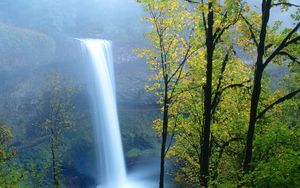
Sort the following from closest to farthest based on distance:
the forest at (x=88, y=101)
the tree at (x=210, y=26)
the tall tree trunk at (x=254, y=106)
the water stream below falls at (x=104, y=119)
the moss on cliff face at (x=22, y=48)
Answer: the tall tree trunk at (x=254, y=106), the tree at (x=210, y=26), the forest at (x=88, y=101), the moss on cliff face at (x=22, y=48), the water stream below falls at (x=104, y=119)

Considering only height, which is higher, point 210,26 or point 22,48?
point 22,48

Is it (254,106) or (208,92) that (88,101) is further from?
(254,106)

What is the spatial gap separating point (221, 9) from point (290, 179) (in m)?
7.02

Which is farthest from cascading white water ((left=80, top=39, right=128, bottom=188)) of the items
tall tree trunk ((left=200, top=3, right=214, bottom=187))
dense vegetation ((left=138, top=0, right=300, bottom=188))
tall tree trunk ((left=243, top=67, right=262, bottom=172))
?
tall tree trunk ((left=243, top=67, right=262, bottom=172))

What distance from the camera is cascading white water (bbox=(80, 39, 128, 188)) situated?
160 ft

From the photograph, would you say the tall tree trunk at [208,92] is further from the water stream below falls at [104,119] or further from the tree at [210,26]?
the water stream below falls at [104,119]

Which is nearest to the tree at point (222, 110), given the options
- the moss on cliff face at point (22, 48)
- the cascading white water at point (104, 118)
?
the cascading white water at point (104, 118)

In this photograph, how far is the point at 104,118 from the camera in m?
49.7

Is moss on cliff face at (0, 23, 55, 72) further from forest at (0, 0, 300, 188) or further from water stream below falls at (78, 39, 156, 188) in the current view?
water stream below falls at (78, 39, 156, 188)

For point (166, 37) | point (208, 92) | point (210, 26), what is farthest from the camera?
point (166, 37)

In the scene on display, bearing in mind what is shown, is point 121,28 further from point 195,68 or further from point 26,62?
point 195,68

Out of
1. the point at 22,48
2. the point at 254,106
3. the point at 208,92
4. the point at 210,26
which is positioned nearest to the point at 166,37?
the point at 210,26

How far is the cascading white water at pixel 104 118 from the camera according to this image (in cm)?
4869

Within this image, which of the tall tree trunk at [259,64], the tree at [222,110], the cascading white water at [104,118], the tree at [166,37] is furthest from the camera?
the cascading white water at [104,118]
